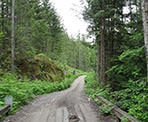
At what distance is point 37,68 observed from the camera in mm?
33406

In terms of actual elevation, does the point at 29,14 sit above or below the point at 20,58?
above

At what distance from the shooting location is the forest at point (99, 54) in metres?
11.5

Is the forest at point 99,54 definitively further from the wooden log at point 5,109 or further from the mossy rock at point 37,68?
the wooden log at point 5,109

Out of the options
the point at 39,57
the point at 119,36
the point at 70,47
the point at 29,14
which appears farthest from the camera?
the point at 70,47

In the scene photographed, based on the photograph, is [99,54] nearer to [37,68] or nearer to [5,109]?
[37,68]

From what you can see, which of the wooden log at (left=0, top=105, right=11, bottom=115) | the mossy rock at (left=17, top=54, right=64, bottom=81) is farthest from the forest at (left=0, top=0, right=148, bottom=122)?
the wooden log at (left=0, top=105, right=11, bottom=115)

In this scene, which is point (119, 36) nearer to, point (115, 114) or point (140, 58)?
point (140, 58)

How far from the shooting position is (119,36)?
20.6 m

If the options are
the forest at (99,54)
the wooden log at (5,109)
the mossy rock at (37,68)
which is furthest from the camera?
the mossy rock at (37,68)

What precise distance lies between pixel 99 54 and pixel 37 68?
10389 mm

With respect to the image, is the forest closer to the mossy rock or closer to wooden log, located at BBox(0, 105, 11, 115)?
the mossy rock

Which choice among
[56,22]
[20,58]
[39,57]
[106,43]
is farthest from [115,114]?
[56,22]

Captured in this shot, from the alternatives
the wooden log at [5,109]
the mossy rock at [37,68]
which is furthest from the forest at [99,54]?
the wooden log at [5,109]

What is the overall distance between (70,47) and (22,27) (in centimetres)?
6733
